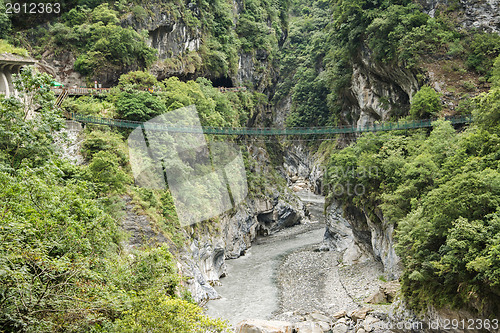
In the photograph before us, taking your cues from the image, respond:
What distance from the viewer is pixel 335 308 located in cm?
1961

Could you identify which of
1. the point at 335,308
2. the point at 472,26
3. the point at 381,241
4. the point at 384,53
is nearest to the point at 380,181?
the point at 381,241

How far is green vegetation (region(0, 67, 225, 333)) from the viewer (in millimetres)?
7523

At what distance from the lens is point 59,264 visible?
8.03 m

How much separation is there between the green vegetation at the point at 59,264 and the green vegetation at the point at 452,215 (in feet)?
23.2

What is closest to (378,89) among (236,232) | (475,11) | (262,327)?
(475,11)

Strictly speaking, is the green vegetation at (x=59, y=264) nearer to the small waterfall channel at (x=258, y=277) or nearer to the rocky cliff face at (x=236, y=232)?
the rocky cliff face at (x=236, y=232)

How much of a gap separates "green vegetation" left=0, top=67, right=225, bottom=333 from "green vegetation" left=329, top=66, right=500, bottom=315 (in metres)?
7.06

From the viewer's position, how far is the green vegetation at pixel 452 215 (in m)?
12.0

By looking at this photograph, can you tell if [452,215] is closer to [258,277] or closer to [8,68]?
[258,277]

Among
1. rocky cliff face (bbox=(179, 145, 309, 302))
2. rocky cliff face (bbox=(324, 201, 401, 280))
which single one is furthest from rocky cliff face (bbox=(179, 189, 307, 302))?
rocky cliff face (bbox=(324, 201, 401, 280))

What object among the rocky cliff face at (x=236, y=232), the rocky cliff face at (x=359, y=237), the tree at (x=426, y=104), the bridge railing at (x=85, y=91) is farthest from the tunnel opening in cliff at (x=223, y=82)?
the tree at (x=426, y=104)

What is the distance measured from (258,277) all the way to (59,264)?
18.2 metres

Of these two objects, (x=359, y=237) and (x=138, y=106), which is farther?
(x=359, y=237)

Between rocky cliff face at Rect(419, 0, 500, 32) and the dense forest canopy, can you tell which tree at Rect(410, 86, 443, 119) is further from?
rocky cliff face at Rect(419, 0, 500, 32)
